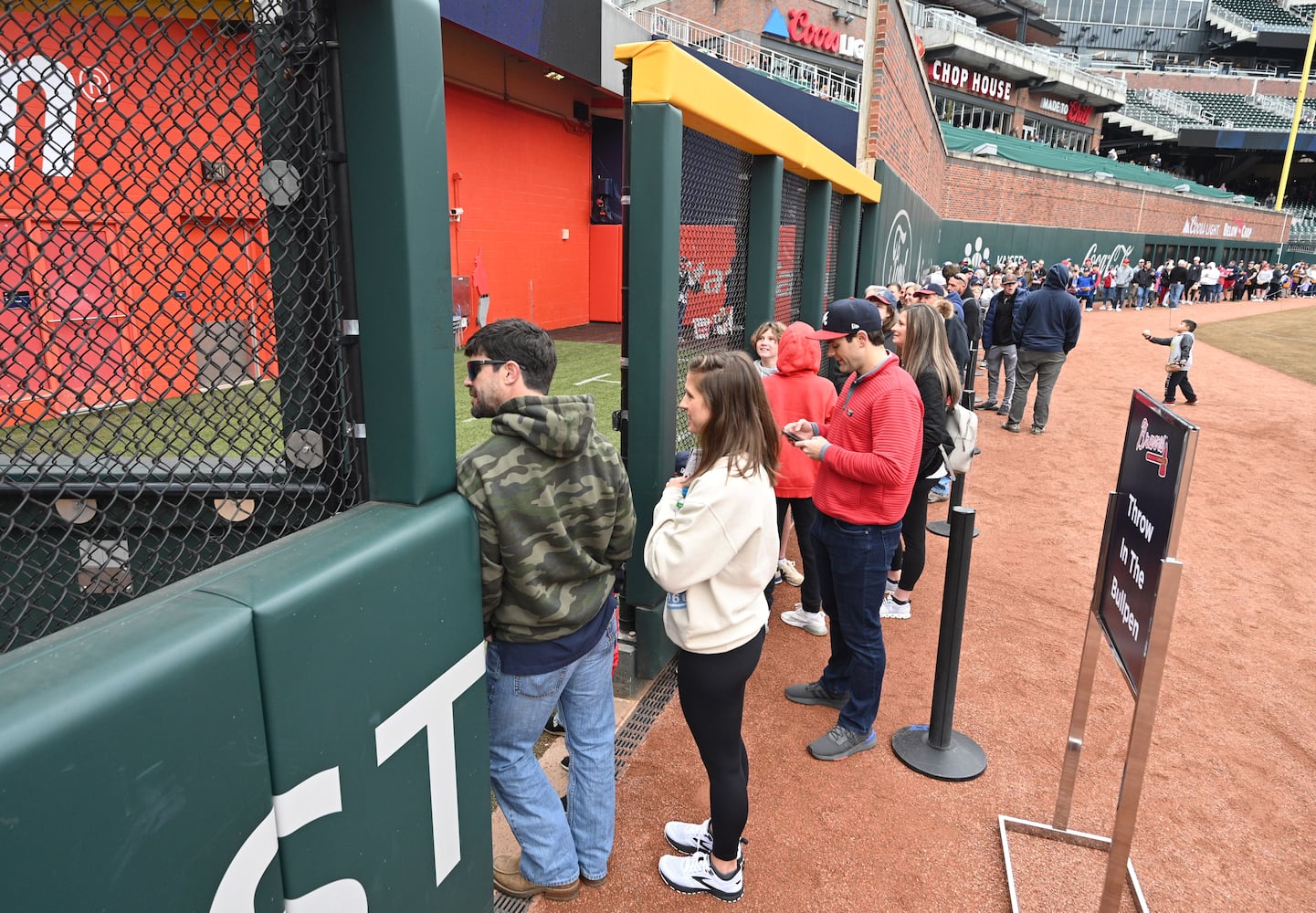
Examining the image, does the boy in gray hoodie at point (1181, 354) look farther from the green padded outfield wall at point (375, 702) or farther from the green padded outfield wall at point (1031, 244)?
the green padded outfield wall at point (1031, 244)

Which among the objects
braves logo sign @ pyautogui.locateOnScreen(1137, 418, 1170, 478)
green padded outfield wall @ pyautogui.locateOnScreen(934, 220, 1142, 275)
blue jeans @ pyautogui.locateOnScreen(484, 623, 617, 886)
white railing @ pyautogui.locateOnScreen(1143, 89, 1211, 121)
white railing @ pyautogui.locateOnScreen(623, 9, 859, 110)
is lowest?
blue jeans @ pyautogui.locateOnScreen(484, 623, 617, 886)

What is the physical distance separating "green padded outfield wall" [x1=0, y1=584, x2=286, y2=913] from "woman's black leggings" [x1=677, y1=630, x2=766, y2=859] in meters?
1.34

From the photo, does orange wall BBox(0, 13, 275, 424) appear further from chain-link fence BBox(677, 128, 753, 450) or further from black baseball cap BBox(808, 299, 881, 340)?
chain-link fence BBox(677, 128, 753, 450)

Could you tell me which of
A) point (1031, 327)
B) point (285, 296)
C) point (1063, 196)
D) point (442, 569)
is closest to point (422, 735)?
point (442, 569)

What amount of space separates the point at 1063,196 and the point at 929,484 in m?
34.9

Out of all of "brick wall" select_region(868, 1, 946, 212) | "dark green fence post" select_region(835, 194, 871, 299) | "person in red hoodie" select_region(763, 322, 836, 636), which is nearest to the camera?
"person in red hoodie" select_region(763, 322, 836, 636)

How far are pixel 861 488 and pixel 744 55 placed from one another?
26.3 metres

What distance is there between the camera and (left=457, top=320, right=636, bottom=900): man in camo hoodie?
2.24 metres

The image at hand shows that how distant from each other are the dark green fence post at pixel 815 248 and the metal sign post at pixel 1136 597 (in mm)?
3760

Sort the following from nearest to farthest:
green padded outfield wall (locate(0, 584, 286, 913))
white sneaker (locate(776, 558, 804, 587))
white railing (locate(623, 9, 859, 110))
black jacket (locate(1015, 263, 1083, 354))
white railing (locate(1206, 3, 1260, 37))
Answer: green padded outfield wall (locate(0, 584, 286, 913)) → white sneaker (locate(776, 558, 804, 587)) → black jacket (locate(1015, 263, 1083, 354)) → white railing (locate(623, 9, 859, 110)) → white railing (locate(1206, 3, 1260, 37))

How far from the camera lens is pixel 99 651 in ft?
4.27

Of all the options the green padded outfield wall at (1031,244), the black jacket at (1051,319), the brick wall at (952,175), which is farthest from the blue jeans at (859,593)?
the green padded outfield wall at (1031,244)

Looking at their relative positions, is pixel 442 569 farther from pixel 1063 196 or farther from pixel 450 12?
pixel 1063 196

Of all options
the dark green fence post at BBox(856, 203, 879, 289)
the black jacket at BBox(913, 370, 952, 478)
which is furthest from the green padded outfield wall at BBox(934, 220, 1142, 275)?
the black jacket at BBox(913, 370, 952, 478)
